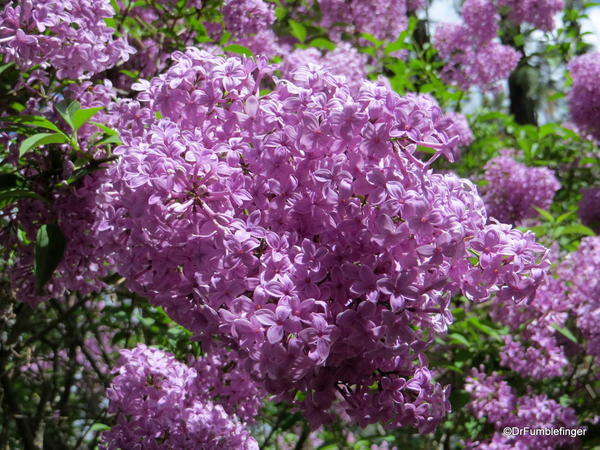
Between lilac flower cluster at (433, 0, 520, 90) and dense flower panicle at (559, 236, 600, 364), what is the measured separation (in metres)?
2.08

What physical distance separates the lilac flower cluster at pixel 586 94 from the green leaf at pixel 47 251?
15.1 ft

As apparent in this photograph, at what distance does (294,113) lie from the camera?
1.54 m

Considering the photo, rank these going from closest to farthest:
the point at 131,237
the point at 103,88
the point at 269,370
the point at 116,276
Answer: the point at 269,370 < the point at 131,237 < the point at 103,88 < the point at 116,276

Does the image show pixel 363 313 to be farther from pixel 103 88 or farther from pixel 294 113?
pixel 103 88

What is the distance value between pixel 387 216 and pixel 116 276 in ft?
6.36

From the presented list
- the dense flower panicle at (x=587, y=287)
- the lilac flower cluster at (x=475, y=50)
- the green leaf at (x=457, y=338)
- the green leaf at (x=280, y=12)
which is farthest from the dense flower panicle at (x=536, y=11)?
the green leaf at (x=457, y=338)

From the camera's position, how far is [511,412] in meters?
3.54

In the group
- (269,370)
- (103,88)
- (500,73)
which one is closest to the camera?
(269,370)

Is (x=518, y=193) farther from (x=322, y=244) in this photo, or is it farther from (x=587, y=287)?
(x=322, y=244)

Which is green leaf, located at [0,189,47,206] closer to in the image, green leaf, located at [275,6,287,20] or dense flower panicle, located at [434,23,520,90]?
green leaf, located at [275,6,287,20]

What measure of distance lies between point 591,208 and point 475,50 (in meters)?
1.80

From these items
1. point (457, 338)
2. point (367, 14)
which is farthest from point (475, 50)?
point (457, 338)

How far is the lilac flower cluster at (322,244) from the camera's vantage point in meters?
1.34

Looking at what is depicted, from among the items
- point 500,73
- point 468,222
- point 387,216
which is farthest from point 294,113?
point 500,73
